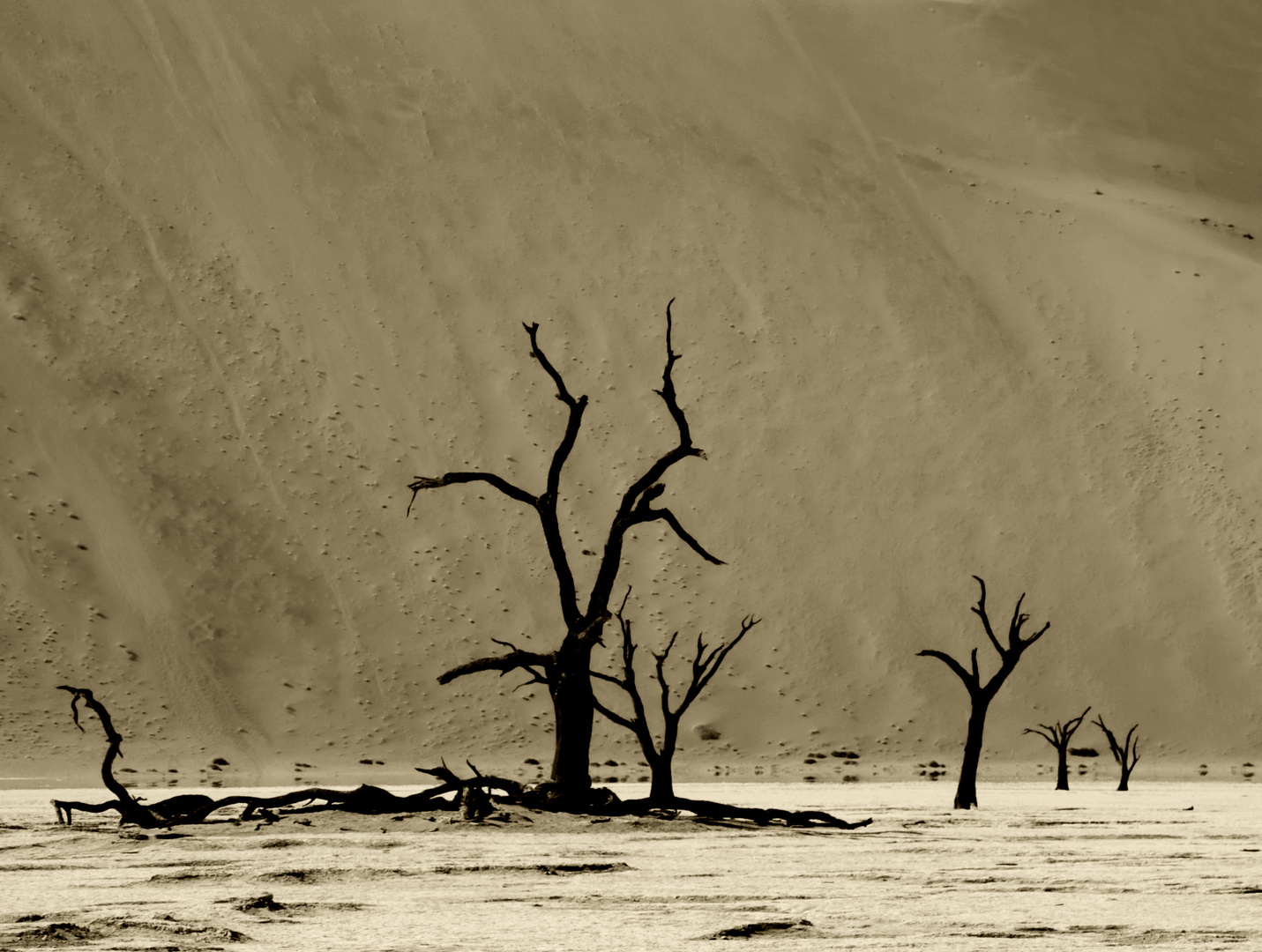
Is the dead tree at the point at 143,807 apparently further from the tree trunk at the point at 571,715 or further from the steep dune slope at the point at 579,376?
the steep dune slope at the point at 579,376

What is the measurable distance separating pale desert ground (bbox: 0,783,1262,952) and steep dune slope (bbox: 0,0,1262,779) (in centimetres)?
2555

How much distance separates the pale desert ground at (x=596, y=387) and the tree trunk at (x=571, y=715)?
1202 cm

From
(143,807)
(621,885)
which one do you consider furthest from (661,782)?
(621,885)

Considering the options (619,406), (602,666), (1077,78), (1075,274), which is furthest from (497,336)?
(1077,78)

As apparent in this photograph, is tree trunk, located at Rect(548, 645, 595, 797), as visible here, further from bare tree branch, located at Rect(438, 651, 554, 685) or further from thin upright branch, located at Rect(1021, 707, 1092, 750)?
thin upright branch, located at Rect(1021, 707, 1092, 750)

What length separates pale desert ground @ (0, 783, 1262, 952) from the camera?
7957mm

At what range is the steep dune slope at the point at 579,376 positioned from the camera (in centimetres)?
4466

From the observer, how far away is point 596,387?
52.8 m

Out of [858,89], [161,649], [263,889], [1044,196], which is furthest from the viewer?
[858,89]

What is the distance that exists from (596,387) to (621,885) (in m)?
42.5

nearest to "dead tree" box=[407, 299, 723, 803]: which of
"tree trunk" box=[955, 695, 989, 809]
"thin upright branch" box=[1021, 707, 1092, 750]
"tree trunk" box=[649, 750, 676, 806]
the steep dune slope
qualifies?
"tree trunk" box=[649, 750, 676, 806]

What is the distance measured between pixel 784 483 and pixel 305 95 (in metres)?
23.1

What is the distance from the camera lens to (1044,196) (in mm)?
63188

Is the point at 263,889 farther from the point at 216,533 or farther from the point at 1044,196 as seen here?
the point at 1044,196
